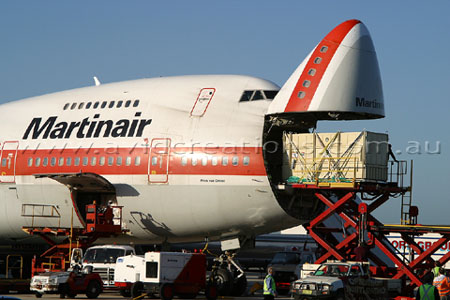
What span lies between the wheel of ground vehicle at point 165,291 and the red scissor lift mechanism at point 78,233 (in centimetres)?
653

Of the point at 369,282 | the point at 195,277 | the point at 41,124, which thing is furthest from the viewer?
the point at 41,124

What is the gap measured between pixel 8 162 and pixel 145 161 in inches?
317

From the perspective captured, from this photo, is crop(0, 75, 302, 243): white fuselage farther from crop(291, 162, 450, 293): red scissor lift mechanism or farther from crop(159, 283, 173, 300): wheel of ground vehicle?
crop(159, 283, 173, 300): wheel of ground vehicle

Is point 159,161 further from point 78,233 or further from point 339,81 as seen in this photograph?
point 339,81

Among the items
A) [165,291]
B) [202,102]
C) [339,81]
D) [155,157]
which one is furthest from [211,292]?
[339,81]

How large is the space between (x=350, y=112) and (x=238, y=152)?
4.92 m

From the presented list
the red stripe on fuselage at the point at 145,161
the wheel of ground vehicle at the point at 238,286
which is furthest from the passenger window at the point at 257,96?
the wheel of ground vehicle at the point at 238,286

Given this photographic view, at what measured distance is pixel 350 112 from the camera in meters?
31.8

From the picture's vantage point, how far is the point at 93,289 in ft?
99.5

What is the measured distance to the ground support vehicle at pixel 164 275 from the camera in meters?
29.1

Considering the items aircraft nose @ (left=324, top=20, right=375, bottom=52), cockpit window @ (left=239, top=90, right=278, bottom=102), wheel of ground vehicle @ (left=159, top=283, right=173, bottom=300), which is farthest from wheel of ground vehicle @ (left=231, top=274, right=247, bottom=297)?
aircraft nose @ (left=324, top=20, right=375, bottom=52)

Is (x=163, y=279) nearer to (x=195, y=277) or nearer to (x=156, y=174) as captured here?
(x=195, y=277)

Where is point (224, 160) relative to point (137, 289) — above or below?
above

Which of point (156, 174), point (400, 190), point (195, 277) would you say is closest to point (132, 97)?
point (156, 174)
